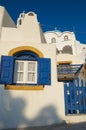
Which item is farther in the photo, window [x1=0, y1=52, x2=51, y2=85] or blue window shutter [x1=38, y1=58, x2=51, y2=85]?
blue window shutter [x1=38, y1=58, x2=51, y2=85]

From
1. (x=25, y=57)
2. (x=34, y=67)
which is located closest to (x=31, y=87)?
(x=34, y=67)

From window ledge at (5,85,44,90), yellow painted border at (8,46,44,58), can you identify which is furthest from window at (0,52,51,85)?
yellow painted border at (8,46,44,58)

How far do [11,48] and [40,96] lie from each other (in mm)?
3264

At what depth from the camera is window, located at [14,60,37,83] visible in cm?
877

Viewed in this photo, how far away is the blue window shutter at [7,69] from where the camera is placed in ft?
26.8

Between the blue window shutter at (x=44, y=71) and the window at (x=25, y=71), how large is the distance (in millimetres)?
405

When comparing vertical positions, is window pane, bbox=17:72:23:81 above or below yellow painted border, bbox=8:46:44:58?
below

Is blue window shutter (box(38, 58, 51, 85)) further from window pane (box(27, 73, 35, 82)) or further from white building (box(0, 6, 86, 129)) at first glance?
window pane (box(27, 73, 35, 82))

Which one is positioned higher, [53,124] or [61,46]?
[61,46]

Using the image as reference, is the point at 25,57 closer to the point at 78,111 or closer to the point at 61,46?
the point at 78,111

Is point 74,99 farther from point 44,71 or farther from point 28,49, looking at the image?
point 28,49

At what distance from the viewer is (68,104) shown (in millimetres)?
8562

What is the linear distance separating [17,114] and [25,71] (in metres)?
2.41

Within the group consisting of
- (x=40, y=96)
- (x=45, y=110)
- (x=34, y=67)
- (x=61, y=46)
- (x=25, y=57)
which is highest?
(x=61, y=46)
